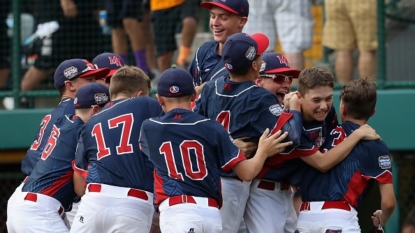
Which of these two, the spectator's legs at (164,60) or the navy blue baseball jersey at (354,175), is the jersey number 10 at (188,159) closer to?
the navy blue baseball jersey at (354,175)

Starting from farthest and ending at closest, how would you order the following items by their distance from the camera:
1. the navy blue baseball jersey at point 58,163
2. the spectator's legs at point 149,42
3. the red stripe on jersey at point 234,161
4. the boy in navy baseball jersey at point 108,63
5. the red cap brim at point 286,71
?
the spectator's legs at point 149,42
the boy in navy baseball jersey at point 108,63
the navy blue baseball jersey at point 58,163
the red cap brim at point 286,71
the red stripe on jersey at point 234,161

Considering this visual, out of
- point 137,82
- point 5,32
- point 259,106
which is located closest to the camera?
point 259,106

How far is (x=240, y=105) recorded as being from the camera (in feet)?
20.2

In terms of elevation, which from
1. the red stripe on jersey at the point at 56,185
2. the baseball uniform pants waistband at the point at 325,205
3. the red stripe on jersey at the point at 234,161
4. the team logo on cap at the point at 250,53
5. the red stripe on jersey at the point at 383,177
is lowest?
the red stripe on jersey at the point at 56,185

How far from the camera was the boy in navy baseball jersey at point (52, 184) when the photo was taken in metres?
7.06

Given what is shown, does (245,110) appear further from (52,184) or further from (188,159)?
(52,184)

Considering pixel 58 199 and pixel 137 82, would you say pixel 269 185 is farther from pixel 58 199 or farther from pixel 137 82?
pixel 58 199

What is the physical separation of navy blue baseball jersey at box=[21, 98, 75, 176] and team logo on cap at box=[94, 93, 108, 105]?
0.41 meters

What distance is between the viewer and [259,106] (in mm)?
6113

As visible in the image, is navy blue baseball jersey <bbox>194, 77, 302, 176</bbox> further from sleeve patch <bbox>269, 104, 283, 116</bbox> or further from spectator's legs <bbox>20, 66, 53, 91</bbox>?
spectator's legs <bbox>20, 66, 53, 91</bbox>

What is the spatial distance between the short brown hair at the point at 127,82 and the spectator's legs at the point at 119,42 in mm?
3185

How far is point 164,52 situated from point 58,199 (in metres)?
2.86

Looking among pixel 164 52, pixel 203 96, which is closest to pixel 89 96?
pixel 203 96

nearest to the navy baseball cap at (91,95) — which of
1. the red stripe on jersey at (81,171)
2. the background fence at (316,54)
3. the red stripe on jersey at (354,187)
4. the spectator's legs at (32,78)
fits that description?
the red stripe on jersey at (81,171)
